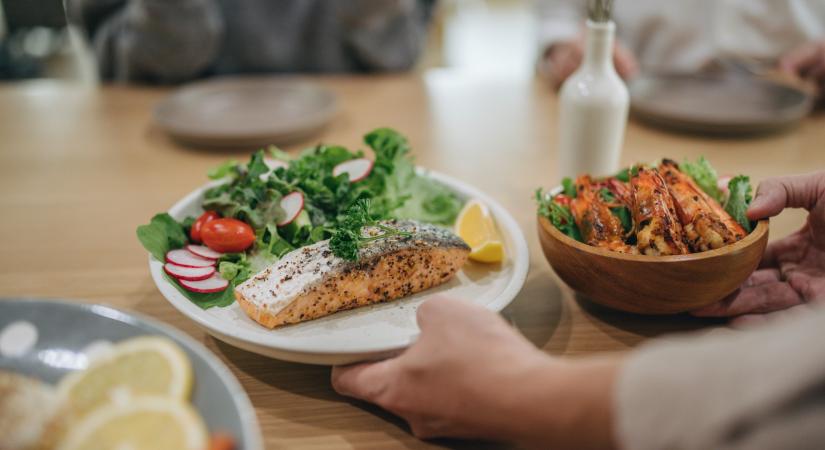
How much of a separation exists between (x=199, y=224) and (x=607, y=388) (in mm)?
1033

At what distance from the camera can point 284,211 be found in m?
1.46

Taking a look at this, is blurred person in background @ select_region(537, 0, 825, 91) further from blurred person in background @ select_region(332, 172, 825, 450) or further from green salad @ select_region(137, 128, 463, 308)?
blurred person in background @ select_region(332, 172, 825, 450)

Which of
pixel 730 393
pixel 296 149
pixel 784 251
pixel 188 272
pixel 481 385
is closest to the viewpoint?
pixel 730 393

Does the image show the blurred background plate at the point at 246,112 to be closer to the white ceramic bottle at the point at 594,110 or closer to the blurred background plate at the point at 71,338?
the white ceramic bottle at the point at 594,110

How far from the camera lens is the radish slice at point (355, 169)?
1.58 m

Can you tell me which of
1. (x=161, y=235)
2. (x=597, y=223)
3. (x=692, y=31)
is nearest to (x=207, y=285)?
(x=161, y=235)

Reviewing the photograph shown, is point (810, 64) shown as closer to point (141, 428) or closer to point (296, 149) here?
point (296, 149)

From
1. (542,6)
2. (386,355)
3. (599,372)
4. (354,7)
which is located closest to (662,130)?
(542,6)

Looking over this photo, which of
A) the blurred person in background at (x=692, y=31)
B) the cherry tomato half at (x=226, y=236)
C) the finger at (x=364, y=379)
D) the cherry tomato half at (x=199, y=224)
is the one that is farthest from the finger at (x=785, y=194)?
the blurred person in background at (x=692, y=31)

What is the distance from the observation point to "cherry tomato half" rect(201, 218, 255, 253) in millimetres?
1365

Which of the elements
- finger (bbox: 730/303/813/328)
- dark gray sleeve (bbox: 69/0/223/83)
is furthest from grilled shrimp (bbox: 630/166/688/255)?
dark gray sleeve (bbox: 69/0/223/83)

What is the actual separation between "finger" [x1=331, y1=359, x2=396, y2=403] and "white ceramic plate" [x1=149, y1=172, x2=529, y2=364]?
0.06 ft

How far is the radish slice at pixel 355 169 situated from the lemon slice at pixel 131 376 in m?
0.82

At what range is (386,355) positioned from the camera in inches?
41.2
